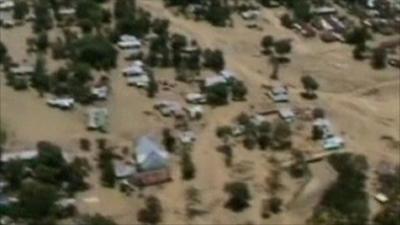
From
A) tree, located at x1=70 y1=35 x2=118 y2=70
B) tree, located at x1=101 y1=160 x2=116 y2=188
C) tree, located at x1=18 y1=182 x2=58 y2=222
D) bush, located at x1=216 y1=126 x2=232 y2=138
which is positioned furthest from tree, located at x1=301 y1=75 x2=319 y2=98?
tree, located at x1=18 y1=182 x2=58 y2=222

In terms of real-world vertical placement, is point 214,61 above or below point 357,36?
above

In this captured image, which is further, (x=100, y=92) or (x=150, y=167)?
(x=100, y=92)

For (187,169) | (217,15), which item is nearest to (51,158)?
(187,169)

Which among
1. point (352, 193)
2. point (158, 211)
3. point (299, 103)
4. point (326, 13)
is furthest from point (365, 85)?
point (158, 211)

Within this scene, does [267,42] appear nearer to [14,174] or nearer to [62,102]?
[62,102]

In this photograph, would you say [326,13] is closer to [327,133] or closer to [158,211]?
[327,133]

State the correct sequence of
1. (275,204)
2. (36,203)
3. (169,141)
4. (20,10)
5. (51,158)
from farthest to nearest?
(20,10), (169,141), (51,158), (275,204), (36,203)
